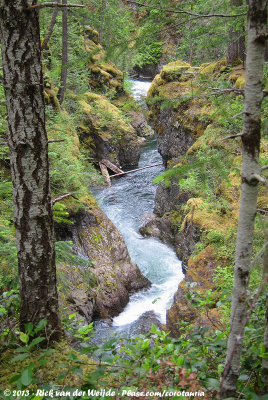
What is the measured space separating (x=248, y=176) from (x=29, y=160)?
1.69 meters

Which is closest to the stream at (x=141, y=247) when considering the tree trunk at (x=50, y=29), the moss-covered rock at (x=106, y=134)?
the moss-covered rock at (x=106, y=134)

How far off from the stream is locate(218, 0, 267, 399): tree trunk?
7.92ft

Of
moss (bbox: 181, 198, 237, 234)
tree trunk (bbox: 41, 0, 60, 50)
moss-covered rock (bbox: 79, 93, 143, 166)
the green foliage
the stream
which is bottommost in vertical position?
the stream

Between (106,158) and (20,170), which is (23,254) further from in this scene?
(106,158)

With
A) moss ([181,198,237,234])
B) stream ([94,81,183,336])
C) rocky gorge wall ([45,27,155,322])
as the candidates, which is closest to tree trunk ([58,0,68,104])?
rocky gorge wall ([45,27,155,322])

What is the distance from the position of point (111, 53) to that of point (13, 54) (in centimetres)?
77

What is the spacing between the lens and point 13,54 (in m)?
2.22

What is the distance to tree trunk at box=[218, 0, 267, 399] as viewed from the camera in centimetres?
149

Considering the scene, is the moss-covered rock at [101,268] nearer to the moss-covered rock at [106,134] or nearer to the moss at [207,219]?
the moss at [207,219]

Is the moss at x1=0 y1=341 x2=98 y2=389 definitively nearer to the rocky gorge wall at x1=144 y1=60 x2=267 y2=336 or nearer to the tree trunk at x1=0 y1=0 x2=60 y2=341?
the tree trunk at x1=0 y1=0 x2=60 y2=341

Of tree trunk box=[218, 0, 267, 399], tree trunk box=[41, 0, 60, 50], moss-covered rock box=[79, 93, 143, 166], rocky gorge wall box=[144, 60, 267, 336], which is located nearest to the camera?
tree trunk box=[218, 0, 267, 399]

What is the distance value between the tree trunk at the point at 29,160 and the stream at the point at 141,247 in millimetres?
1798

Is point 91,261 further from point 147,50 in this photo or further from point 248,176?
point 248,176

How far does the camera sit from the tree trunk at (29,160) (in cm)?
220
